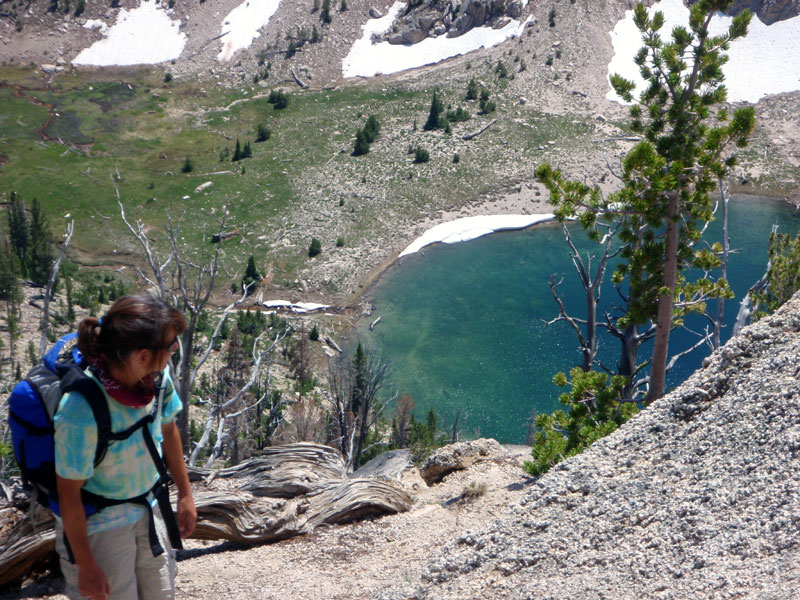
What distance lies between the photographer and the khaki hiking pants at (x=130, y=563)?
4.49 meters

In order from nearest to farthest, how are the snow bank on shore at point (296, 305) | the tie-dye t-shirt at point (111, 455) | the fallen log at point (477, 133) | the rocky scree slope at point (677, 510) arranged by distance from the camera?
the tie-dye t-shirt at point (111, 455), the rocky scree slope at point (677, 510), the snow bank on shore at point (296, 305), the fallen log at point (477, 133)

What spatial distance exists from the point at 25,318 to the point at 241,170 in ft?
68.4

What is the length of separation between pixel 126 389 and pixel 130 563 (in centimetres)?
115

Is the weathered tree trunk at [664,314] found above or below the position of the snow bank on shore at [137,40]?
below

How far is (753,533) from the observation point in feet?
16.0

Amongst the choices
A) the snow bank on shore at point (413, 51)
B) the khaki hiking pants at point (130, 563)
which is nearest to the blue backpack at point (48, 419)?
the khaki hiking pants at point (130, 563)

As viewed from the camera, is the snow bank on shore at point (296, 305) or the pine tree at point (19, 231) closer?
the snow bank on shore at point (296, 305)

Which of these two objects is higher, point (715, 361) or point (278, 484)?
point (715, 361)

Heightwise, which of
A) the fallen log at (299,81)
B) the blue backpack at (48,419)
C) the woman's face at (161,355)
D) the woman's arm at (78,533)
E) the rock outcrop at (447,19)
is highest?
the rock outcrop at (447,19)

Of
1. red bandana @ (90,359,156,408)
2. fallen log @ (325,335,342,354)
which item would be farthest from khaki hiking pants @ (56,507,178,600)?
fallen log @ (325,335,342,354)

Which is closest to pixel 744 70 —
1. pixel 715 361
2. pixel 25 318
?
pixel 25 318

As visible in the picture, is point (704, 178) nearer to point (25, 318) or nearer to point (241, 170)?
point (25, 318)

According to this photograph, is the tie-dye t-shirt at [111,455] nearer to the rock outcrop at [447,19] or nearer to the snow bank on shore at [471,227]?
the snow bank on shore at [471,227]

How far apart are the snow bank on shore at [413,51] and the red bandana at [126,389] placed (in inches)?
2737
